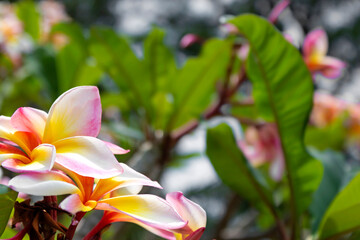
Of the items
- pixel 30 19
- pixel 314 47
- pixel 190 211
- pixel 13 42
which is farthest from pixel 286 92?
pixel 30 19

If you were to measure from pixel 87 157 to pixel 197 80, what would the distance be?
77 centimetres

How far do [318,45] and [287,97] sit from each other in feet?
1.01

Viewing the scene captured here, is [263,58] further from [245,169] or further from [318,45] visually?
[318,45]

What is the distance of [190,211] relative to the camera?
14.0 inches

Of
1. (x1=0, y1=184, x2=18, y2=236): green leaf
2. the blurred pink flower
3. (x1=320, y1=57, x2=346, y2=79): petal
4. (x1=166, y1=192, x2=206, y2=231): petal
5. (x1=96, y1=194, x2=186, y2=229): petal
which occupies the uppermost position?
(x1=0, y1=184, x2=18, y2=236): green leaf

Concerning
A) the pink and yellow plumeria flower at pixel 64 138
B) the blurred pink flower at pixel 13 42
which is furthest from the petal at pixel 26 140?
the blurred pink flower at pixel 13 42

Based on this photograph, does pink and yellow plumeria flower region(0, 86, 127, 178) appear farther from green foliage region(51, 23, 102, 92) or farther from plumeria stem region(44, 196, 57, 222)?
green foliage region(51, 23, 102, 92)

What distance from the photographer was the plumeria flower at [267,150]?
3.18 feet

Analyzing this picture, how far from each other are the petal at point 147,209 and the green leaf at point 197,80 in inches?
28.3

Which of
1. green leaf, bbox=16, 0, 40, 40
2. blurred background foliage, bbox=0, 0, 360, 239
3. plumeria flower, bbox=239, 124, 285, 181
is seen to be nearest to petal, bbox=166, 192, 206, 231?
blurred background foliage, bbox=0, 0, 360, 239

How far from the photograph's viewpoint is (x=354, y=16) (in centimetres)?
588

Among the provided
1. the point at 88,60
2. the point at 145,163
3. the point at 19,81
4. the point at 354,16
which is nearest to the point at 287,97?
the point at 145,163

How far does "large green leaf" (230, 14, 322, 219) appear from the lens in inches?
28.3

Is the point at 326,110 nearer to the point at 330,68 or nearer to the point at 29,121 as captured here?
the point at 330,68
